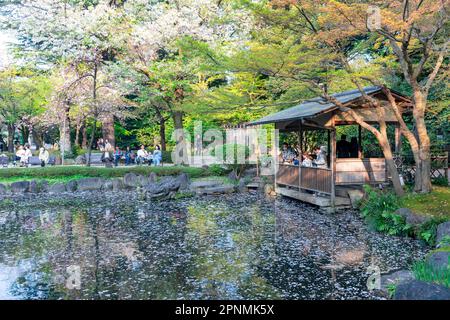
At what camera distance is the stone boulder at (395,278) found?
6641mm

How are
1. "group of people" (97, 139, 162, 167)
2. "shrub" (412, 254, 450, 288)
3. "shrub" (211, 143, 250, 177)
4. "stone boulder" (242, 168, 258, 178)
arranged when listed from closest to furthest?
"shrub" (412, 254, 450, 288)
"stone boulder" (242, 168, 258, 178)
"shrub" (211, 143, 250, 177)
"group of people" (97, 139, 162, 167)

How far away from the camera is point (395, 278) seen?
6.93 m

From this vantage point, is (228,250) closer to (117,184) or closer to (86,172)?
(117,184)

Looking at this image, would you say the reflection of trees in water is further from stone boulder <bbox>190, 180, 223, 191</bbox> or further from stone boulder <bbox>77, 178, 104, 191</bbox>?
stone boulder <bbox>77, 178, 104, 191</bbox>

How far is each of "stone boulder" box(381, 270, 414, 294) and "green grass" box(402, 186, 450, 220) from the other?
3185 mm

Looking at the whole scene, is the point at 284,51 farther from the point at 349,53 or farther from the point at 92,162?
the point at 92,162

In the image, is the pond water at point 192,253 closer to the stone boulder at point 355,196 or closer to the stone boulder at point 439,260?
the stone boulder at point 355,196

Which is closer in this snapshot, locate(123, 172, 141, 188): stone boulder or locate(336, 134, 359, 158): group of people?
locate(336, 134, 359, 158): group of people

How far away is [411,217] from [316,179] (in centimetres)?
448

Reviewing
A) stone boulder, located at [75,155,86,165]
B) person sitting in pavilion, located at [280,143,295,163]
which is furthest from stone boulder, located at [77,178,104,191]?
person sitting in pavilion, located at [280,143,295,163]

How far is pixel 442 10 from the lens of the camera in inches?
405

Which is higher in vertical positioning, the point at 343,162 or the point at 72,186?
the point at 343,162

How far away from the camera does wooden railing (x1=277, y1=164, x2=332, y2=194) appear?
14.0 meters

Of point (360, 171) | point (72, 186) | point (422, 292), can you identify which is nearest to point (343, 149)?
point (360, 171)
